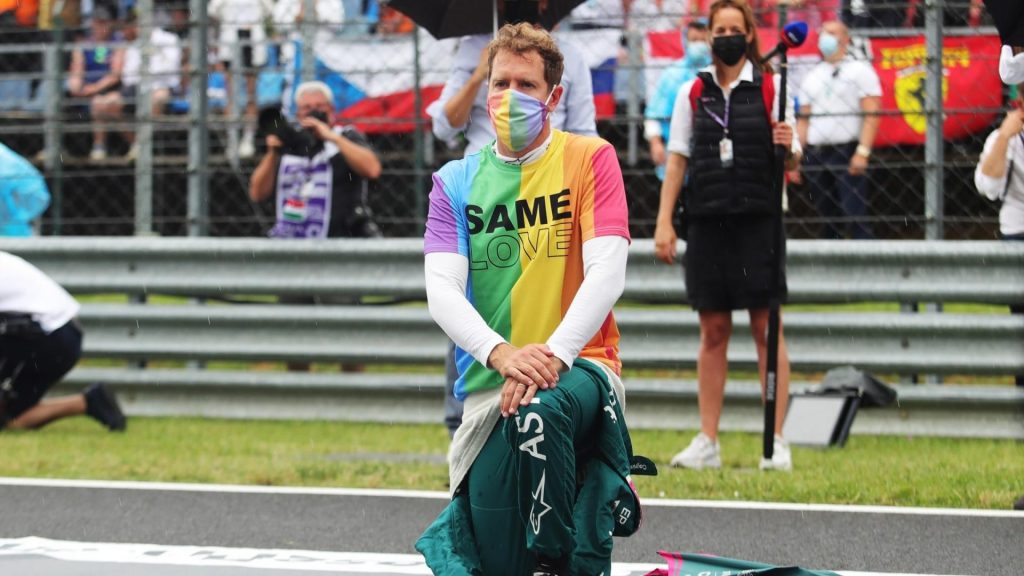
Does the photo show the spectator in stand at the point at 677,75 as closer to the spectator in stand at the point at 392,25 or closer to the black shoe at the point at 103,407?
the spectator in stand at the point at 392,25

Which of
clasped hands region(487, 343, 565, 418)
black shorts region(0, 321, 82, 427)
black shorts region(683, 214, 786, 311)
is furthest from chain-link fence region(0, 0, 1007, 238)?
clasped hands region(487, 343, 565, 418)

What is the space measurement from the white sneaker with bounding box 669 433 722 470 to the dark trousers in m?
2.60

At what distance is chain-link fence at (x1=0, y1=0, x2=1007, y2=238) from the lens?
30.1 ft

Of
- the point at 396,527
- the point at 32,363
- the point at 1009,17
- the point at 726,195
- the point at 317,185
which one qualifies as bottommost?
the point at 32,363

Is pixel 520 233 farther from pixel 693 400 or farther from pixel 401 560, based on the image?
pixel 693 400

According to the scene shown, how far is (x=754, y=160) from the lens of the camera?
743 centimetres

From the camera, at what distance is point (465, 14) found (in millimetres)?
7133

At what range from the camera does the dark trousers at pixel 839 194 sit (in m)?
9.70

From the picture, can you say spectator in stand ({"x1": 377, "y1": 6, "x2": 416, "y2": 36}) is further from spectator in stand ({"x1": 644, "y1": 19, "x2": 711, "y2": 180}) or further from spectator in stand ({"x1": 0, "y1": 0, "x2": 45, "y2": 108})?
spectator in stand ({"x1": 0, "y1": 0, "x2": 45, "y2": 108})

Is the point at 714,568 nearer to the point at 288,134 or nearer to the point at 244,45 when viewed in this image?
the point at 288,134

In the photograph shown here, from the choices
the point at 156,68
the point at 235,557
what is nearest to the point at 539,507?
the point at 235,557

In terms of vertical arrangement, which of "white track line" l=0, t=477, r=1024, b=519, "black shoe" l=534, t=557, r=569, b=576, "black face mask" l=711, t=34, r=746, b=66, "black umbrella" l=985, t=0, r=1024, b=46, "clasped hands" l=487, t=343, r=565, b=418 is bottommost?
"white track line" l=0, t=477, r=1024, b=519

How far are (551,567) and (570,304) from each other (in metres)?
0.67

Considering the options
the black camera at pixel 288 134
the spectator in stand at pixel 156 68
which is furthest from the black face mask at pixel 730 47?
the spectator in stand at pixel 156 68
